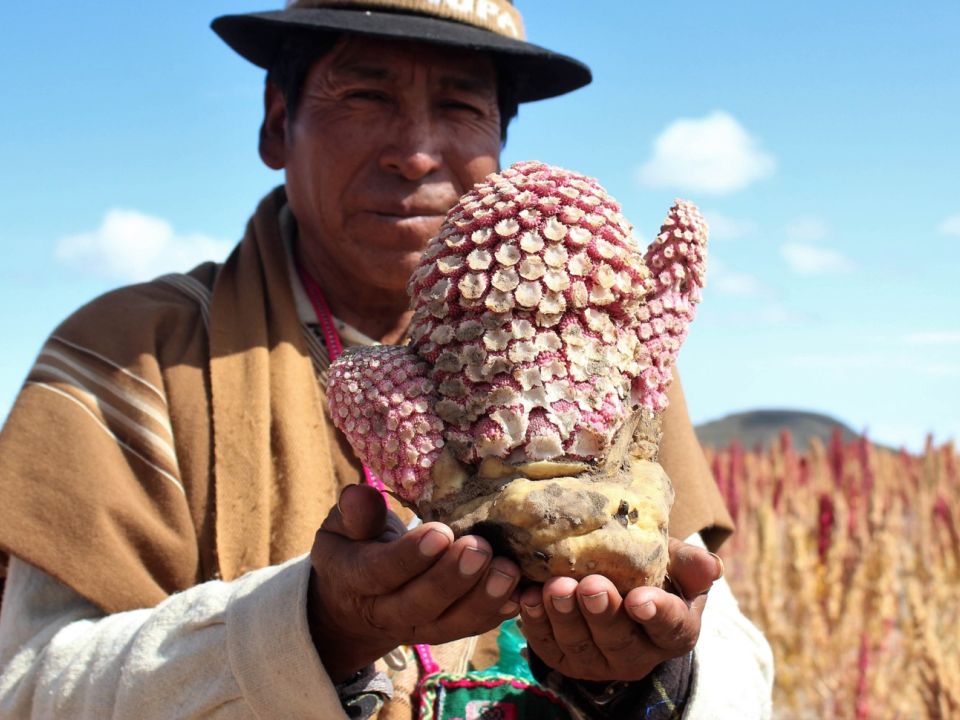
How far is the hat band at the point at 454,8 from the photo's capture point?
2.09 metres

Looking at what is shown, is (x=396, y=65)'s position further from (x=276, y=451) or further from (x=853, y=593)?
(x=853, y=593)

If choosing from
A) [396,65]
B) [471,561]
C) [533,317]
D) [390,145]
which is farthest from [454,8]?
[471,561]

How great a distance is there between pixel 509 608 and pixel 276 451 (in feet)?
2.85

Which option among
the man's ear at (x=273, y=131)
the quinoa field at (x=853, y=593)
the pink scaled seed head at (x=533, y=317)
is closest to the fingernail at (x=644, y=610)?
the pink scaled seed head at (x=533, y=317)

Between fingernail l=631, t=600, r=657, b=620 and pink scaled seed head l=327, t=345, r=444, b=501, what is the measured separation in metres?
0.35

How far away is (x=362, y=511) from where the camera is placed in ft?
4.56

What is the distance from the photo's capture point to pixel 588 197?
4.79 ft

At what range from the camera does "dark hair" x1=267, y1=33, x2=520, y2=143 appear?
84.2 inches

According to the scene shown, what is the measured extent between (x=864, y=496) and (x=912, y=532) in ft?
1.80

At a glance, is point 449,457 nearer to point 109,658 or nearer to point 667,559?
point 667,559

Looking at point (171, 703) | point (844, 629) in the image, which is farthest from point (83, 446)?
point (844, 629)

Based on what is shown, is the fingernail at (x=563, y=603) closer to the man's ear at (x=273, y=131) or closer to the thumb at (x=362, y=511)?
the thumb at (x=362, y=511)

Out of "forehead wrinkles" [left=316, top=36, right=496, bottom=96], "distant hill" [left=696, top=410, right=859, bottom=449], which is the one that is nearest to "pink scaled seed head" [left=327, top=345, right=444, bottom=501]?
"forehead wrinkles" [left=316, top=36, right=496, bottom=96]

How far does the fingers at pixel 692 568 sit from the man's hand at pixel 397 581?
10.5 inches
